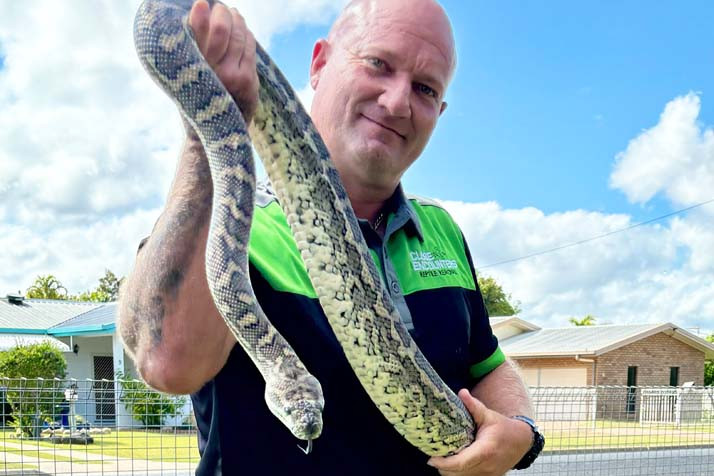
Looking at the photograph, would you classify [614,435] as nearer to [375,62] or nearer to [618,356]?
[375,62]

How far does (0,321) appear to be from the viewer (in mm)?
34438

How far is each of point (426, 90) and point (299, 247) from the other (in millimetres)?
1007

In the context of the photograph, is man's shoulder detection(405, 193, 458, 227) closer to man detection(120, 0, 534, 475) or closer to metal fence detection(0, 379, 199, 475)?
man detection(120, 0, 534, 475)

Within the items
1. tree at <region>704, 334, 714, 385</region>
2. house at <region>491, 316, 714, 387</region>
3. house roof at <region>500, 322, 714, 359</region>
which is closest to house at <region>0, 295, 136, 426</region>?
house roof at <region>500, 322, 714, 359</region>

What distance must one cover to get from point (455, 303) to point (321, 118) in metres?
1.08

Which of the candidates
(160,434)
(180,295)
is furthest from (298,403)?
(160,434)

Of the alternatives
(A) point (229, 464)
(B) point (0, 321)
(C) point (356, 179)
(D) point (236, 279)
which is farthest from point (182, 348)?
(B) point (0, 321)

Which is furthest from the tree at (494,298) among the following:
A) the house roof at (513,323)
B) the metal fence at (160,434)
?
the metal fence at (160,434)

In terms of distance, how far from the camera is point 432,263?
3529 millimetres

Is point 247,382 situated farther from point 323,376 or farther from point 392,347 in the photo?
point 392,347

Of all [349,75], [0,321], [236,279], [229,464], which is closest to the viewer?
[236,279]

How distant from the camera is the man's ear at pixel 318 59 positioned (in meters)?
3.60

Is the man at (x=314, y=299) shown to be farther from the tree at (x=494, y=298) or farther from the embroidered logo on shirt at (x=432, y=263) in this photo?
the tree at (x=494, y=298)

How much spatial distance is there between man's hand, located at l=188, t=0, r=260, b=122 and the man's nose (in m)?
0.94
